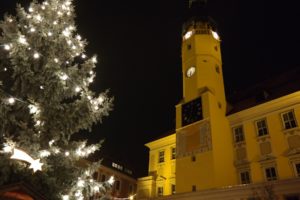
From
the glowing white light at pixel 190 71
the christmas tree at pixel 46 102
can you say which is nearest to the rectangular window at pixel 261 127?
the glowing white light at pixel 190 71

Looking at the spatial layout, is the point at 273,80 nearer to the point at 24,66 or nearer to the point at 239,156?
the point at 239,156

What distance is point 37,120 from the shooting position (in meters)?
8.32

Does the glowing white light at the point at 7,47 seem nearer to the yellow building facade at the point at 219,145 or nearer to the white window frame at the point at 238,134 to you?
the yellow building facade at the point at 219,145

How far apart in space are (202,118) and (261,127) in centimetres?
471

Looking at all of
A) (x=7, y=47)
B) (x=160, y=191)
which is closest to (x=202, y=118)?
(x=160, y=191)

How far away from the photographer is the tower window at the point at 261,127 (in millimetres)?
20688

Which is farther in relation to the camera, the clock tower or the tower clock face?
the tower clock face

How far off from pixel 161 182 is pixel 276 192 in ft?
41.2

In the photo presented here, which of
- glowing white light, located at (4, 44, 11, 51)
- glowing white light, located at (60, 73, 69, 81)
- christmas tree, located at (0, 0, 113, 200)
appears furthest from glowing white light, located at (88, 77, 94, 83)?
glowing white light, located at (4, 44, 11, 51)

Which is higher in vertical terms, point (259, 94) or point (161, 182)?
point (259, 94)

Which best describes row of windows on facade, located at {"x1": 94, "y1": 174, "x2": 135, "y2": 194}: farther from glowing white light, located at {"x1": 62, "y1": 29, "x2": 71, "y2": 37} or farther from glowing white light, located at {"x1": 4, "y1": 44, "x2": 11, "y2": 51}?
glowing white light, located at {"x1": 4, "y1": 44, "x2": 11, "y2": 51}

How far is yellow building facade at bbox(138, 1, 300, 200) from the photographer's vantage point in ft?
59.6

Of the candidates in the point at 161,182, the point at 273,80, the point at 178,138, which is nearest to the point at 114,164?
the point at 161,182

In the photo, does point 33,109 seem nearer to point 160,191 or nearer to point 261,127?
point 261,127
